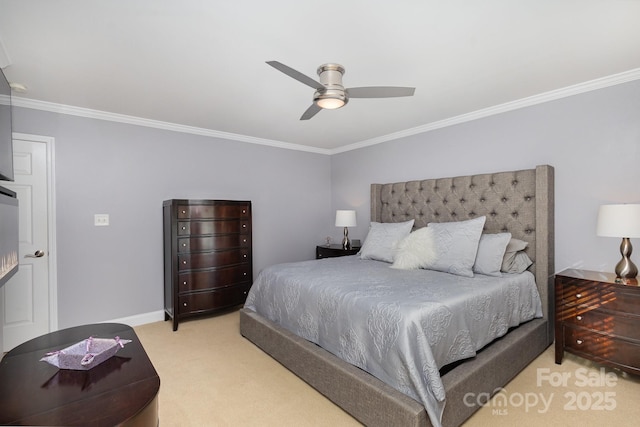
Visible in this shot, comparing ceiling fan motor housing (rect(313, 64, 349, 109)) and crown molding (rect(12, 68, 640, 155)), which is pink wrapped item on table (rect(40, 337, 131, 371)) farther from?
crown molding (rect(12, 68, 640, 155))

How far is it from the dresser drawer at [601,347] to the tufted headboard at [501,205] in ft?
1.14

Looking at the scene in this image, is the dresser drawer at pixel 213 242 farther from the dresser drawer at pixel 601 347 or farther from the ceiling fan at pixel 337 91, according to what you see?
the dresser drawer at pixel 601 347

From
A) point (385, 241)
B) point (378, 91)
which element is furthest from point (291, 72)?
point (385, 241)

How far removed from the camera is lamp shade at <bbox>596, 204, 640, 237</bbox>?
2146 mm

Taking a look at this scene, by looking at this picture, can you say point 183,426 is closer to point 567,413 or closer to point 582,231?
point 567,413

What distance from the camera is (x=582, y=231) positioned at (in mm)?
2717

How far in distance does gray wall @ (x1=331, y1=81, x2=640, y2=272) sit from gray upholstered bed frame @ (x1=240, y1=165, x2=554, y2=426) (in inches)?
5.4

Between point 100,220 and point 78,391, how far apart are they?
2693mm

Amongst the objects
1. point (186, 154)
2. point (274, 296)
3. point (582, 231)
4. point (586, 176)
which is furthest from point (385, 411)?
point (186, 154)

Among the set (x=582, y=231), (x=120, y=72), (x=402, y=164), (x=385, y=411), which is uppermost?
(x=120, y=72)

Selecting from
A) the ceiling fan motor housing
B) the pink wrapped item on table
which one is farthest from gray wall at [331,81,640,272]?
the pink wrapped item on table

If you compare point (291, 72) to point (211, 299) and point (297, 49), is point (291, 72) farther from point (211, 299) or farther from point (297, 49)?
point (211, 299)

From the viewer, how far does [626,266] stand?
2.28m

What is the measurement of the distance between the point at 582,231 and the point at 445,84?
5.65 feet
